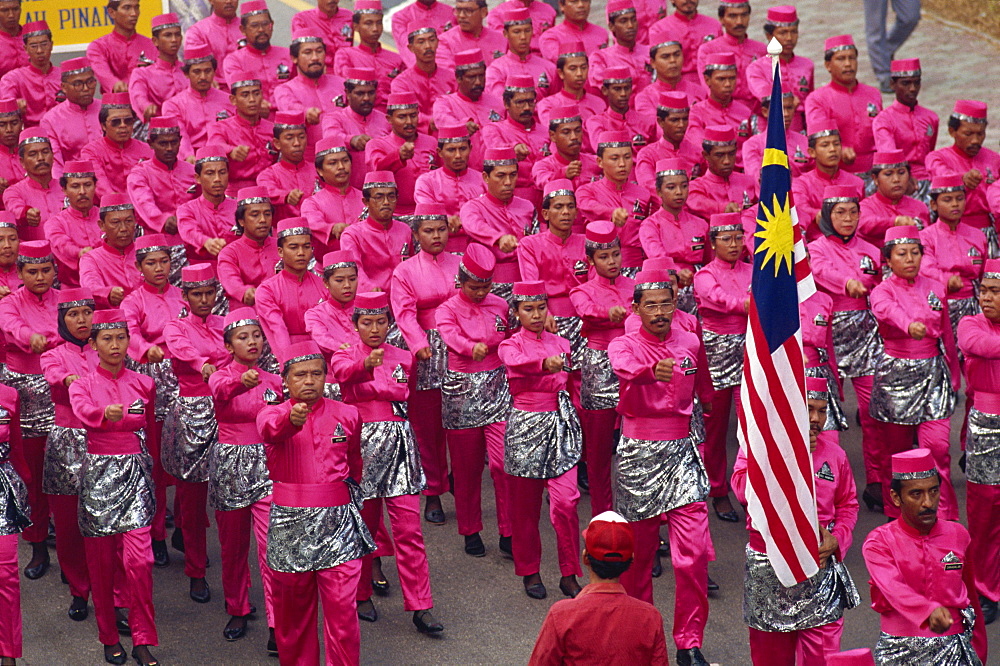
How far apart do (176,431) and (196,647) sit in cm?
144

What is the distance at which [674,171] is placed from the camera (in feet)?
36.6

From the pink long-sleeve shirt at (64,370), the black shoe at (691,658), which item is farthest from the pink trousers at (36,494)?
the black shoe at (691,658)

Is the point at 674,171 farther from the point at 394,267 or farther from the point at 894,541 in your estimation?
the point at 894,541

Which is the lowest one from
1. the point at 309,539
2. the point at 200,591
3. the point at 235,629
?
the point at 200,591

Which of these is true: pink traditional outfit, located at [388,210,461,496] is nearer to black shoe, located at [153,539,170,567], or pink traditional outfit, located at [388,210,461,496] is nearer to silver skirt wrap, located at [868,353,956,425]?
black shoe, located at [153,539,170,567]

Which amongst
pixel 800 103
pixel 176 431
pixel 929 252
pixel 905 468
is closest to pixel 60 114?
pixel 176 431

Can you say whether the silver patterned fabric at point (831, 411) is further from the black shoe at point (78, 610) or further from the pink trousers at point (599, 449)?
the black shoe at point (78, 610)

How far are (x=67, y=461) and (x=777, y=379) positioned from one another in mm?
4681

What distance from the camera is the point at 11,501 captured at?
8555 mm

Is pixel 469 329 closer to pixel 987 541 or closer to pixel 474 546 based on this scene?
pixel 474 546

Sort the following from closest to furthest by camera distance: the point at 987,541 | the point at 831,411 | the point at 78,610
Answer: the point at 831,411
the point at 987,541
the point at 78,610

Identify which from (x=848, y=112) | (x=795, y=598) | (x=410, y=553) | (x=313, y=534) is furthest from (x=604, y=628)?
(x=848, y=112)

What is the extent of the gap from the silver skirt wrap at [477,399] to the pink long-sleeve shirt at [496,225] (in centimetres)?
135

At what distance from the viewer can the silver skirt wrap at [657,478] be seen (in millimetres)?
8711
